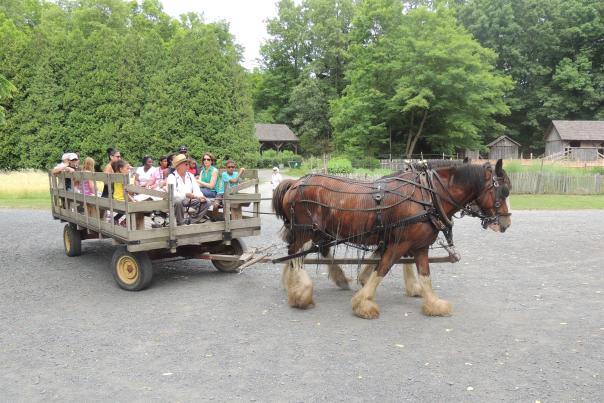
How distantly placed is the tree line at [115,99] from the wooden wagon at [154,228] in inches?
607

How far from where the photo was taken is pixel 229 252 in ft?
24.5

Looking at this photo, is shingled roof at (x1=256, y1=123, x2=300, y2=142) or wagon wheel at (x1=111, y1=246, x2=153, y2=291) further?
shingled roof at (x1=256, y1=123, x2=300, y2=142)

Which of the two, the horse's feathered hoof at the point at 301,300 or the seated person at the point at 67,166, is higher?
the seated person at the point at 67,166

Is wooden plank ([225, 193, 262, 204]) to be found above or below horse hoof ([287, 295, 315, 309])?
above

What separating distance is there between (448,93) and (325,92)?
24.8 m

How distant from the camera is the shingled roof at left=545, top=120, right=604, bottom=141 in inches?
1639

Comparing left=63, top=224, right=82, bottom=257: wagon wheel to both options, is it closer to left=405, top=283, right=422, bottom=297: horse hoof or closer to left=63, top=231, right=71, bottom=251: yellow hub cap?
left=63, top=231, right=71, bottom=251: yellow hub cap

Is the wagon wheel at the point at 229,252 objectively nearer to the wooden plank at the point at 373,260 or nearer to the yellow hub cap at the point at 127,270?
the yellow hub cap at the point at 127,270

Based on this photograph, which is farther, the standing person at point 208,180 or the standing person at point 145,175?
the standing person at point 145,175

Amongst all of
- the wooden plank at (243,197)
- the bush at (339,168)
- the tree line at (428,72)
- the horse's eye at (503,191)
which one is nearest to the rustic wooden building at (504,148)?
the tree line at (428,72)

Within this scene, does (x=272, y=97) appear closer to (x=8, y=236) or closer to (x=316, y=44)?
(x=316, y=44)

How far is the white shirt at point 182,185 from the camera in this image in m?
6.71

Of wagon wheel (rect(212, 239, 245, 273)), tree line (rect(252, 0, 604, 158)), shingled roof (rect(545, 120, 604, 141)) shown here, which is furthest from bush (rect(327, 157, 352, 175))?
shingled roof (rect(545, 120, 604, 141))

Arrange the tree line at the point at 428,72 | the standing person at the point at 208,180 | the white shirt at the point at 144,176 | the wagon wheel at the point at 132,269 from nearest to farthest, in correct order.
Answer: the wagon wheel at the point at 132,269 < the standing person at the point at 208,180 < the white shirt at the point at 144,176 < the tree line at the point at 428,72
